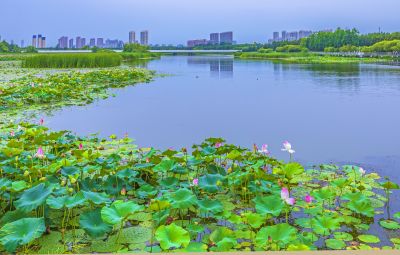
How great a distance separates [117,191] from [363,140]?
3758 millimetres

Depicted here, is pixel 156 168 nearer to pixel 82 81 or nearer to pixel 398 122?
pixel 398 122

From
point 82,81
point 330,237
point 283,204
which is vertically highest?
point 82,81

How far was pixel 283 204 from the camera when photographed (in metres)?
2.60

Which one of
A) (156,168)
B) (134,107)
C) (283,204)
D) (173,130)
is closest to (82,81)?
(134,107)

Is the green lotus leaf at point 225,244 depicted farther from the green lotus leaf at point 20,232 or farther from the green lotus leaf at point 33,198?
the green lotus leaf at point 33,198

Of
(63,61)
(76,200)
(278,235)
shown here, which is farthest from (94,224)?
(63,61)

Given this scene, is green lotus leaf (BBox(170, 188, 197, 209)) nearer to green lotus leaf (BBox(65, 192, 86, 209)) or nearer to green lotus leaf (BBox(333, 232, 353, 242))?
green lotus leaf (BBox(65, 192, 86, 209))

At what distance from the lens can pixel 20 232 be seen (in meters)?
2.19

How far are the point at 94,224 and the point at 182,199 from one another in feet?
1.80

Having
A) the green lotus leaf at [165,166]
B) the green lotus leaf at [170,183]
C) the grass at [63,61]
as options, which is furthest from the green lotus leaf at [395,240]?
the grass at [63,61]

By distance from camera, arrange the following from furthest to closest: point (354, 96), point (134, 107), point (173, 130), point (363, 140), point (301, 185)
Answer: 1. point (354, 96)
2. point (134, 107)
3. point (173, 130)
4. point (363, 140)
5. point (301, 185)

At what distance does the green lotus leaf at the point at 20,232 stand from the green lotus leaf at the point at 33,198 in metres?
0.19

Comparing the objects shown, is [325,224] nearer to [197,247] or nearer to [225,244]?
[225,244]

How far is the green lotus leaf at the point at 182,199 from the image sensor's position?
255 centimetres
